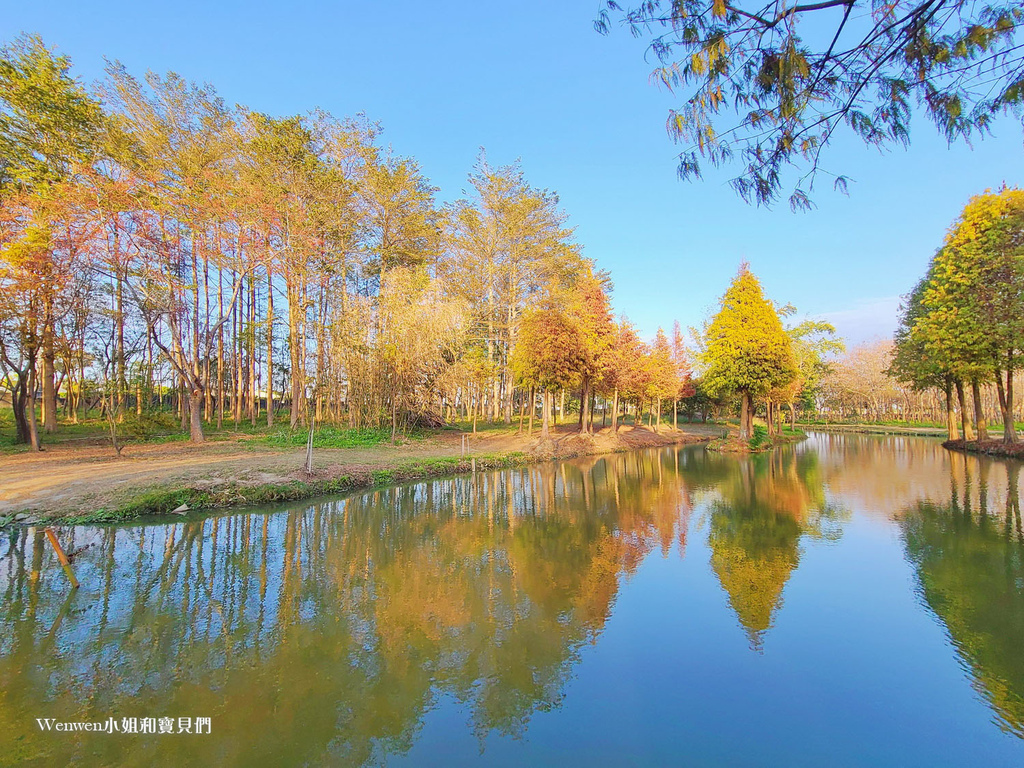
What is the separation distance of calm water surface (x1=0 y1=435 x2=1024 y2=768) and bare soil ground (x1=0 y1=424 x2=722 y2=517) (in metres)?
1.47

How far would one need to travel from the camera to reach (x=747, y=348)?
24.0 m

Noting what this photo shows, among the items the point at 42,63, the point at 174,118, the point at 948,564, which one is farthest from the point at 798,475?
the point at 42,63

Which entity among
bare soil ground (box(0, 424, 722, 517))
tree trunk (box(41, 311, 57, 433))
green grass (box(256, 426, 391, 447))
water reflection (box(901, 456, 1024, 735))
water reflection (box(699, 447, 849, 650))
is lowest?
water reflection (box(699, 447, 849, 650))

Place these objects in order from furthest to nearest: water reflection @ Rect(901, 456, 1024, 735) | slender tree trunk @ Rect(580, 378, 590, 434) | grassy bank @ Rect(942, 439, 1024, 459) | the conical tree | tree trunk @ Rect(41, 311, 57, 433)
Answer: slender tree trunk @ Rect(580, 378, 590, 434)
the conical tree
grassy bank @ Rect(942, 439, 1024, 459)
tree trunk @ Rect(41, 311, 57, 433)
water reflection @ Rect(901, 456, 1024, 735)

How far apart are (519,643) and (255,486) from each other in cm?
804

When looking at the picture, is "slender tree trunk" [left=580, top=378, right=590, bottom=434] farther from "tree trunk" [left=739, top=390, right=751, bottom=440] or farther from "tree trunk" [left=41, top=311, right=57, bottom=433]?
"tree trunk" [left=41, top=311, right=57, bottom=433]

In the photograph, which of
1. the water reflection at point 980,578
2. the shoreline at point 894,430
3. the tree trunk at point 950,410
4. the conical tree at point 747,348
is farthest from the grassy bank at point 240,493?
the shoreline at point 894,430

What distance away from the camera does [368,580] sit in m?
5.90

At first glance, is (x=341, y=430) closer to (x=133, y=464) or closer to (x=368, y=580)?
(x=133, y=464)

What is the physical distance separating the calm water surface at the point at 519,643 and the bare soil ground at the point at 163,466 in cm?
147

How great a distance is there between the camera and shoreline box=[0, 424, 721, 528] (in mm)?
8242

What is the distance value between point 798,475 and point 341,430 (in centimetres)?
1743

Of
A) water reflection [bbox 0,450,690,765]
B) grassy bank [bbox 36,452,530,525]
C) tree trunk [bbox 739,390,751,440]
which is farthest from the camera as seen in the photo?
tree trunk [bbox 739,390,751,440]

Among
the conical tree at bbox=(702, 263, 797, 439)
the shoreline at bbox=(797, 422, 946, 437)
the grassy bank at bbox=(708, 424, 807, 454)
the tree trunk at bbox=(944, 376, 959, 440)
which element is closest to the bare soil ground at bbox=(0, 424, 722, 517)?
the grassy bank at bbox=(708, 424, 807, 454)
